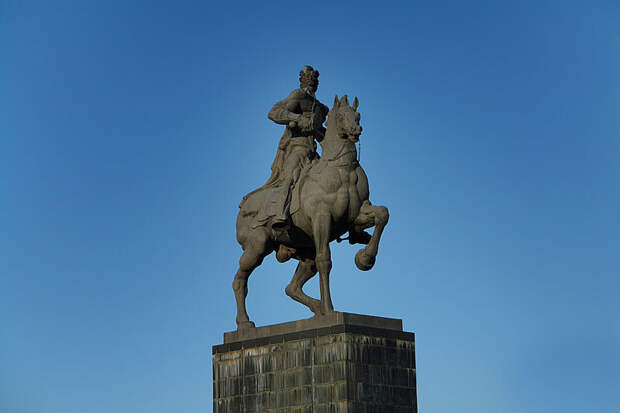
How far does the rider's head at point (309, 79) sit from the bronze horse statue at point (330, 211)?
1.12 meters

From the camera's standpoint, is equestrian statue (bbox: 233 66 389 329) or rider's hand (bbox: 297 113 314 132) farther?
rider's hand (bbox: 297 113 314 132)

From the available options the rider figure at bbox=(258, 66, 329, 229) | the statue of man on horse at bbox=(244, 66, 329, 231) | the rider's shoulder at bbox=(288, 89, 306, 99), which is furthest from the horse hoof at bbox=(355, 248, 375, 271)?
the rider's shoulder at bbox=(288, 89, 306, 99)

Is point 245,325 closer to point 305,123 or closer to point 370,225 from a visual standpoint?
point 370,225

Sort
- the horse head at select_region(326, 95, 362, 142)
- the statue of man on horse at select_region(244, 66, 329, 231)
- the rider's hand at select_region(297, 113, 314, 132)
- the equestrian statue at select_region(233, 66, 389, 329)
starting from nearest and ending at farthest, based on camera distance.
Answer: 1. the equestrian statue at select_region(233, 66, 389, 329)
2. the horse head at select_region(326, 95, 362, 142)
3. the statue of man on horse at select_region(244, 66, 329, 231)
4. the rider's hand at select_region(297, 113, 314, 132)

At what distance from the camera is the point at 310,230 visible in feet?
59.1

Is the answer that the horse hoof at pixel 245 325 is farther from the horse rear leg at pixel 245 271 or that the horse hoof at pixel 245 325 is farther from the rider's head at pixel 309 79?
the rider's head at pixel 309 79

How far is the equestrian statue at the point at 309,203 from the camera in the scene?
691 inches

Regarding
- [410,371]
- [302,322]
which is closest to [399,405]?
[410,371]

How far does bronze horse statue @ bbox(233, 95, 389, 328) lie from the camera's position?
57.5 ft

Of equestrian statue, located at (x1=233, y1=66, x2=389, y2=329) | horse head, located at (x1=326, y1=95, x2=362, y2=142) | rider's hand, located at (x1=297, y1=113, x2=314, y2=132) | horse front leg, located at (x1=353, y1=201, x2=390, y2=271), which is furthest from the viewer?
rider's hand, located at (x1=297, y1=113, x2=314, y2=132)

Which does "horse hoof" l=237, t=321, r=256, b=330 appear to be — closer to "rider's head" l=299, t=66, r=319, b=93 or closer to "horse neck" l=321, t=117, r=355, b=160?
"horse neck" l=321, t=117, r=355, b=160

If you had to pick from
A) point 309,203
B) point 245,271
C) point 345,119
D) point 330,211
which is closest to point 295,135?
point 345,119

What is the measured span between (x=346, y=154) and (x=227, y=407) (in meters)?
4.60

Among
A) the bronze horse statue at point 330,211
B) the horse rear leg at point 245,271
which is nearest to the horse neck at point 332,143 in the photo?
the bronze horse statue at point 330,211
